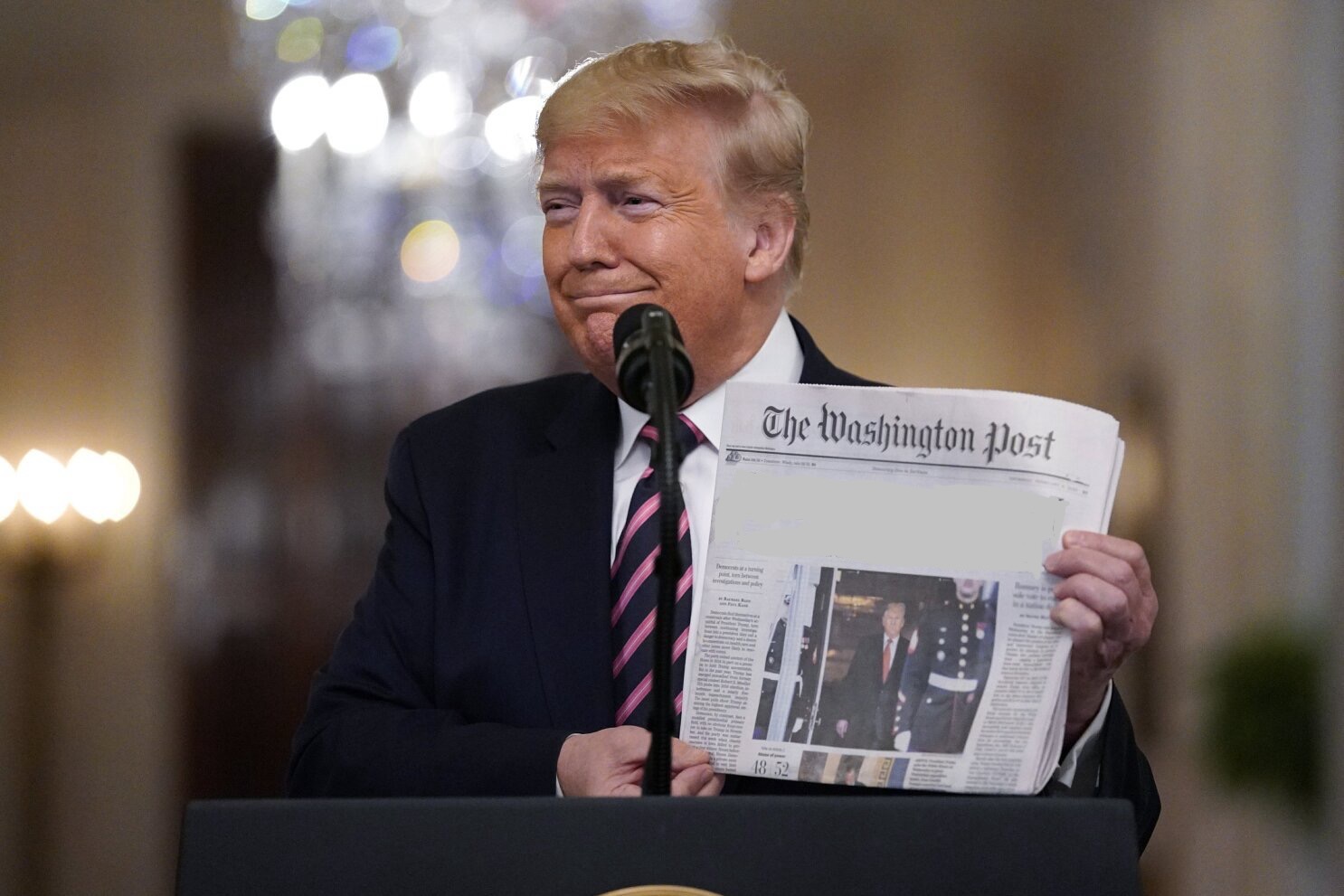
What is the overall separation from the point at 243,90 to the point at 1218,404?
2.73 m

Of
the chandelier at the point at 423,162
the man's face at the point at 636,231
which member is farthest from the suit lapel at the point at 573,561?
the chandelier at the point at 423,162

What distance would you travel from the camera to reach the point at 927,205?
12.6ft

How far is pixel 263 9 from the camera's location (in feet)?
12.5

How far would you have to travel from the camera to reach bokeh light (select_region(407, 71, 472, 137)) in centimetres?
385

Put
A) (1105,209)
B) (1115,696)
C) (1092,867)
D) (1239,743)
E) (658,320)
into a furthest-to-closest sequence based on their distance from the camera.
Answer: (1105,209), (1239,743), (1115,696), (658,320), (1092,867)

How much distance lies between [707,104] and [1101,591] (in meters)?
0.73

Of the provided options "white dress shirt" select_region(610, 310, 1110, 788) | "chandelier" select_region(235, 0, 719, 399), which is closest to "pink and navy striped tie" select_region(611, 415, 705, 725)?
"white dress shirt" select_region(610, 310, 1110, 788)

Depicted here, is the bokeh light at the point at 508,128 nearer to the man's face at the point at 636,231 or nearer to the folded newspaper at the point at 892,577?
the man's face at the point at 636,231

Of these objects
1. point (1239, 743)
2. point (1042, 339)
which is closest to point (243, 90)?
point (1042, 339)

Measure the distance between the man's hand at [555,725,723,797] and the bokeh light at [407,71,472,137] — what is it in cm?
286

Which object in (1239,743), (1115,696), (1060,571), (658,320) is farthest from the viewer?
(1239,743)

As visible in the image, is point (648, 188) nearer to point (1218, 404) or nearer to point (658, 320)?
point (658, 320)

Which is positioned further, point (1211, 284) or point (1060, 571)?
point (1211, 284)

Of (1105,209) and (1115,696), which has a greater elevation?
(1105,209)
